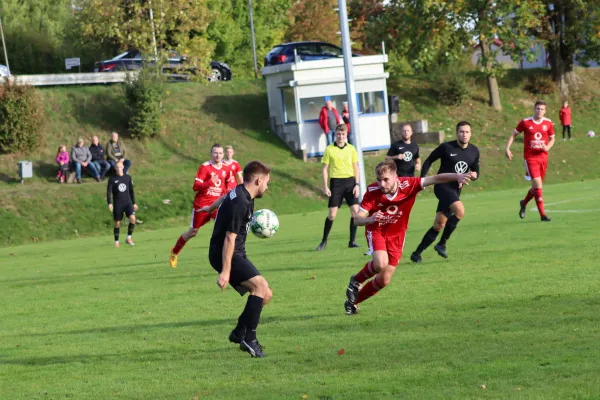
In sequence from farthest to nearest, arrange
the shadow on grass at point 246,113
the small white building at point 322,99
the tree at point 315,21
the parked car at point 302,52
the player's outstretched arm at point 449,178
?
the tree at point 315,21, the parked car at point 302,52, the shadow on grass at point 246,113, the small white building at point 322,99, the player's outstretched arm at point 449,178

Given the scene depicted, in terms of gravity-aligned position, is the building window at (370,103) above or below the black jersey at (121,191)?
above

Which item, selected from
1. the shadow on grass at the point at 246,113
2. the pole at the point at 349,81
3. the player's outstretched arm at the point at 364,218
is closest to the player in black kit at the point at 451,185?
the player's outstretched arm at the point at 364,218

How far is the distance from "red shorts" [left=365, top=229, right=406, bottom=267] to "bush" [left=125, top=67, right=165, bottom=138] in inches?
1327

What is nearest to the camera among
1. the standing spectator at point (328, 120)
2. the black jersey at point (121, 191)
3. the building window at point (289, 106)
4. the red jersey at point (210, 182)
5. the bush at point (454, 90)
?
the red jersey at point (210, 182)

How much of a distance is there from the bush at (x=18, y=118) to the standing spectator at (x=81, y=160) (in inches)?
157

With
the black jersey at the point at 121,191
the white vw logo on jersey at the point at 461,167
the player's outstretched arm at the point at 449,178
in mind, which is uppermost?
the player's outstretched arm at the point at 449,178

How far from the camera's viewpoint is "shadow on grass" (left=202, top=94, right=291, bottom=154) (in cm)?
4694

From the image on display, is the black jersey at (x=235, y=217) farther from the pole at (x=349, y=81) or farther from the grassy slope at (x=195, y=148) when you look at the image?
the grassy slope at (x=195, y=148)

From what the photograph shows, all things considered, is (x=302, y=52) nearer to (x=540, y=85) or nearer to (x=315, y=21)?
(x=540, y=85)

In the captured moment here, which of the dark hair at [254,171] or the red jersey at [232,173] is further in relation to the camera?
the red jersey at [232,173]

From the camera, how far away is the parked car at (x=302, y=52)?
48.2 m

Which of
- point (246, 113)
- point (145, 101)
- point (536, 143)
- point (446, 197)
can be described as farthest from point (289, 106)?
point (446, 197)

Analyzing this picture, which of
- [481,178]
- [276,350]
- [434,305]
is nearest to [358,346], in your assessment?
[276,350]

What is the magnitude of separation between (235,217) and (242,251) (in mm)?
523
